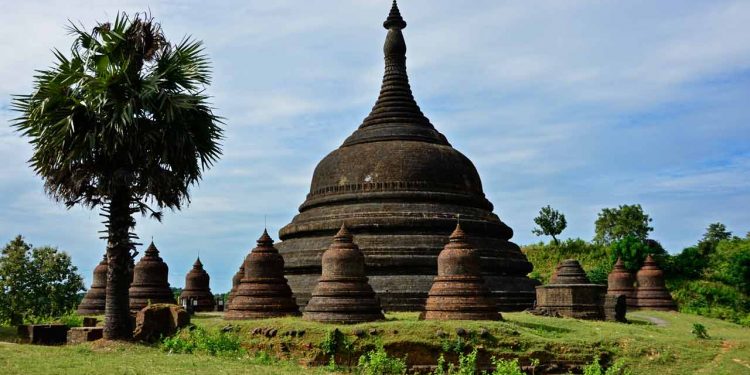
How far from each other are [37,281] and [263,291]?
17.4m

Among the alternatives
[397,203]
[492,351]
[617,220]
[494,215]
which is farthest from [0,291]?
[617,220]

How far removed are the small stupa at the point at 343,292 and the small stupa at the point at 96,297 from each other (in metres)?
11.9

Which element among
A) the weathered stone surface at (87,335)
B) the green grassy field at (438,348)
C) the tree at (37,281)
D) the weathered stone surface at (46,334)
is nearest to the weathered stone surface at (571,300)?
the green grassy field at (438,348)

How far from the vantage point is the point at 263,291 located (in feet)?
64.8

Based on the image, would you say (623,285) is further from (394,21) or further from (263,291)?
(263,291)

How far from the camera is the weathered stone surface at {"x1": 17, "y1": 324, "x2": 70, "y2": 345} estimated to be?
19453 mm

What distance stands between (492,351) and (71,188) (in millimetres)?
10472

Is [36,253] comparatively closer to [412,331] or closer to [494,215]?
[494,215]

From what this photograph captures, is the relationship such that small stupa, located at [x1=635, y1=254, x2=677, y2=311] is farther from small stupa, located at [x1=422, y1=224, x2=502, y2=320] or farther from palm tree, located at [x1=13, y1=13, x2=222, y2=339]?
palm tree, located at [x1=13, y1=13, x2=222, y2=339]

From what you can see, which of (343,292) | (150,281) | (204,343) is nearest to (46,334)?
(150,281)

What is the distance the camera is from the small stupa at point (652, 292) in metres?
30.4

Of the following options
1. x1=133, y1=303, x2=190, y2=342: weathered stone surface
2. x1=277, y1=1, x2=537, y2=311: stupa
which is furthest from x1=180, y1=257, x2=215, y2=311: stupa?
x1=133, y1=303, x2=190, y2=342: weathered stone surface

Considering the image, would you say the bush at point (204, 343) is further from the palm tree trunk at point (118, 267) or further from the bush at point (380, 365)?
the bush at point (380, 365)

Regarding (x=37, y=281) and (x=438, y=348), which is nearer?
(x=438, y=348)
